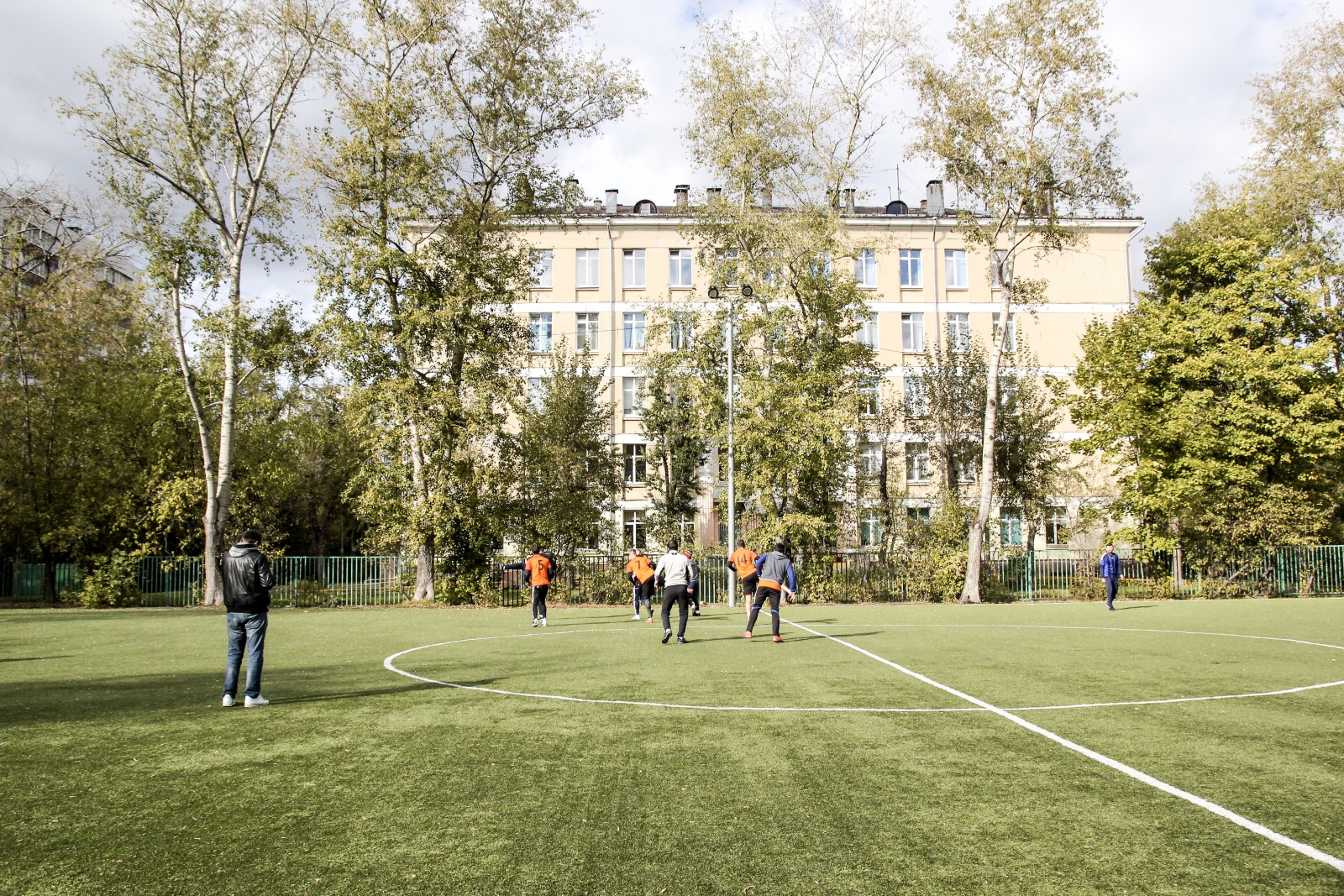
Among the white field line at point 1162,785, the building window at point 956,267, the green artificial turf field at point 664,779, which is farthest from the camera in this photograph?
the building window at point 956,267

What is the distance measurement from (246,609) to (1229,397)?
35205 mm

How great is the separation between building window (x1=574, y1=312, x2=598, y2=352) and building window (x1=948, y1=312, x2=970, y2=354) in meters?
18.9

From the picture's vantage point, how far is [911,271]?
162 feet

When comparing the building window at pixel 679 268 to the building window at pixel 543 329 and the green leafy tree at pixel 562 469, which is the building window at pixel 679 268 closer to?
the building window at pixel 543 329

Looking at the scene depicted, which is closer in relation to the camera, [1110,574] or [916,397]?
[1110,574]

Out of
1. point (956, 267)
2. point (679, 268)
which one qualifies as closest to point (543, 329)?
point (679, 268)

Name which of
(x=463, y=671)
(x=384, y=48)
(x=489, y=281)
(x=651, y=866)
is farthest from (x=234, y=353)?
(x=651, y=866)

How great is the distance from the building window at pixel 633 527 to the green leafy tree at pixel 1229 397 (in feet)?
71.6

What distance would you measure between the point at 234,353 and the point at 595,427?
1439cm

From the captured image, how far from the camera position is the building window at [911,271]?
162 ft

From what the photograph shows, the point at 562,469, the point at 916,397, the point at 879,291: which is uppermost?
the point at 879,291

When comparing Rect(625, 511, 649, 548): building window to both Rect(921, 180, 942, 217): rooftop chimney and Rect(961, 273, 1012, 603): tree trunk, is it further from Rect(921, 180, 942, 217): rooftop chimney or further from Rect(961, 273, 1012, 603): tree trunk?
Rect(921, 180, 942, 217): rooftop chimney

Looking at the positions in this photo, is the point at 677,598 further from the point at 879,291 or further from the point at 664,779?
the point at 879,291

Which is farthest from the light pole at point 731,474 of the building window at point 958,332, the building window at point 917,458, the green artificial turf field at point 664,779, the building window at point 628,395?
the building window at point 628,395
